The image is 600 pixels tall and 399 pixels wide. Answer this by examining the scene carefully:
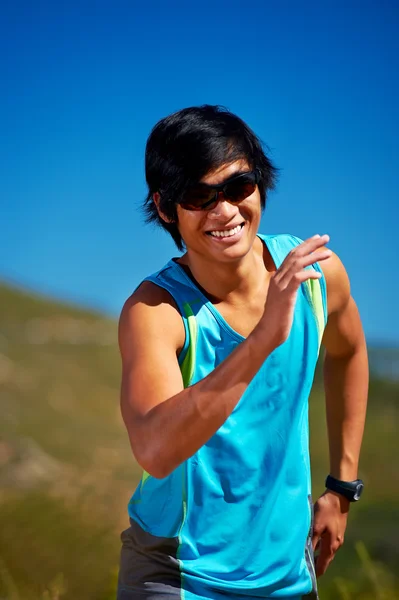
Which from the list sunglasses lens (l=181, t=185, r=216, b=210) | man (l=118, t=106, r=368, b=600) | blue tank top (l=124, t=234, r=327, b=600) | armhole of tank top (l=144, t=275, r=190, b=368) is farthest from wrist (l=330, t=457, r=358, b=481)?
sunglasses lens (l=181, t=185, r=216, b=210)

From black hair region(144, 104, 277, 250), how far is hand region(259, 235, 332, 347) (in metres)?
0.64

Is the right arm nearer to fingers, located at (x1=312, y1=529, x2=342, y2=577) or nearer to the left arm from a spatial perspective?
the left arm

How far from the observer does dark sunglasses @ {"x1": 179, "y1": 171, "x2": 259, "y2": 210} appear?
8.00 feet

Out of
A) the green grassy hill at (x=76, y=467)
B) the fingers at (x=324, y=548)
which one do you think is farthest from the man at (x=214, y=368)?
the green grassy hill at (x=76, y=467)

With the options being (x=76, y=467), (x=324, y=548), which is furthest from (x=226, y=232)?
(x=76, y=467)

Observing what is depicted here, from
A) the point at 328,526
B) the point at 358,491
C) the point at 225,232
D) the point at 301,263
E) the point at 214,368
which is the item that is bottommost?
the point at 328,526

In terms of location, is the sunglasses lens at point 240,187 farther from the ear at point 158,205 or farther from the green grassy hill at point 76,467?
the green grassy hill at point 76,467

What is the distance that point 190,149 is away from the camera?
250 cm

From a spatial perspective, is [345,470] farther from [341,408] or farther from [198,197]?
[198,197]

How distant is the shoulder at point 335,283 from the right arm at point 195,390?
820mm

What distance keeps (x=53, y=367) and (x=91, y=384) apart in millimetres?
682

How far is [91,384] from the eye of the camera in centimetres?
1240

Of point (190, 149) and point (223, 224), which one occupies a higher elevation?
point (190, 149)

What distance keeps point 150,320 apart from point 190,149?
603 mm
